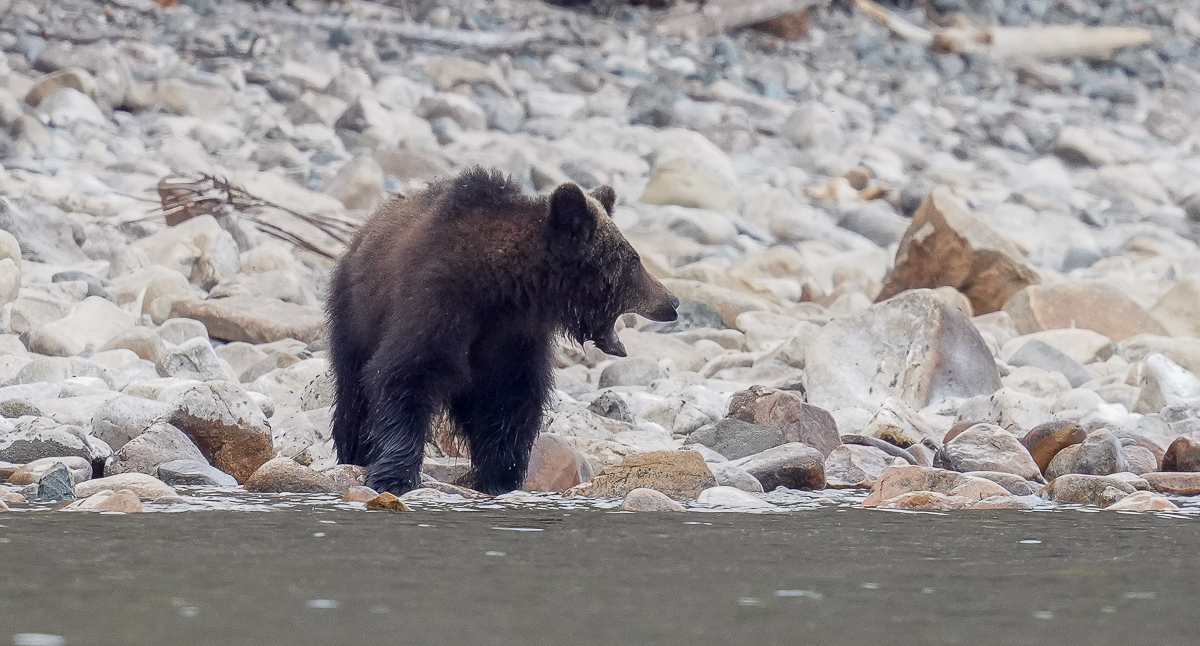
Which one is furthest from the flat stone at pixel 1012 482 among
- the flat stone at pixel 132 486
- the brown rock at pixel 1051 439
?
the flat stone at pixel 132 486

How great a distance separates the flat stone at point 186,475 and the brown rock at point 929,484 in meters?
2.09

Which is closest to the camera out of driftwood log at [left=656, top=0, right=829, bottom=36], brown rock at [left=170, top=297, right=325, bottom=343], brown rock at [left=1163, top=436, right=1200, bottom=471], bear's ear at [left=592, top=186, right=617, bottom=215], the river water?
the river water

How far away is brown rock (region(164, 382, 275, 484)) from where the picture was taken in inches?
217

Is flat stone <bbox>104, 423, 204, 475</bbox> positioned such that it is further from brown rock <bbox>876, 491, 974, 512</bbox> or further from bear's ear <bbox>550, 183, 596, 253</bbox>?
brown rock <bbox>876, 491, 974, 512</bbox>

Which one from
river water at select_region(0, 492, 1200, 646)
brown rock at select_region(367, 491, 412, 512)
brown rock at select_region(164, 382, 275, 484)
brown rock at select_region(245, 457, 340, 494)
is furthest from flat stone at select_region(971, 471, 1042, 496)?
brown rock at select_region(164, 382, 275, 484)

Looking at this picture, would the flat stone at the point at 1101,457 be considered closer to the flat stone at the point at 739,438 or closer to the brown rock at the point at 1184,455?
the brown rock at the point at 1184,455

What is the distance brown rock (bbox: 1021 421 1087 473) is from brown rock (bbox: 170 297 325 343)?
3450mm

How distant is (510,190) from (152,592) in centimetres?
278

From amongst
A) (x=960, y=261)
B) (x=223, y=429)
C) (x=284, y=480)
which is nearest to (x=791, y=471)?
(x=284, y=480)

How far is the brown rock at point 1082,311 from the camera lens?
9359mm

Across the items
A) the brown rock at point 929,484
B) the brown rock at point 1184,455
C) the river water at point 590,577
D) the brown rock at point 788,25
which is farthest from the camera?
the brown rock at point 788,25

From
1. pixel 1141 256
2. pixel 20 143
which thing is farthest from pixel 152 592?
pixel 1141 256

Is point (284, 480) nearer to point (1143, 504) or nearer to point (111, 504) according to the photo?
point (111, 504)

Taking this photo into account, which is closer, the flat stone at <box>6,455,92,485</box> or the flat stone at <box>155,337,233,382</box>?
the flat stone at <box>6,455,92,485</box>
